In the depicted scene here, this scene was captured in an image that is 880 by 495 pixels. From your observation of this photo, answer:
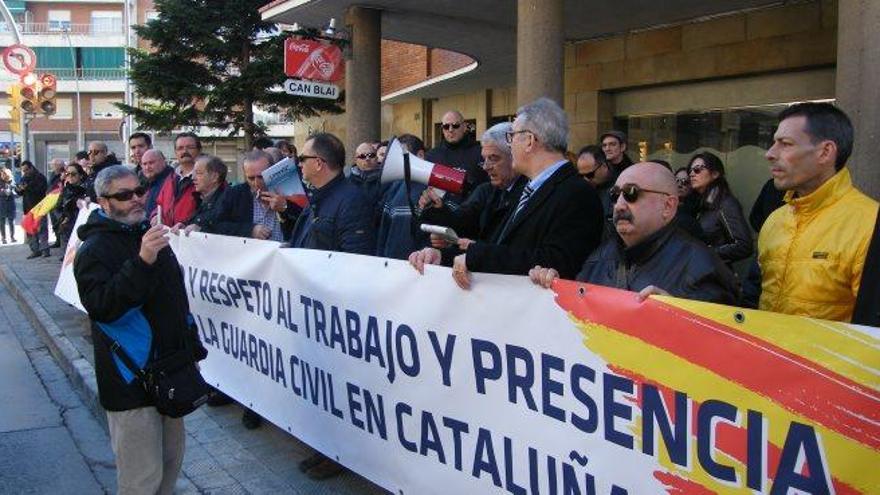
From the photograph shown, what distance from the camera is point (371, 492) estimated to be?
4.06 metres

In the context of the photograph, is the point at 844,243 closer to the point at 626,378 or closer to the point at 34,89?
the point at 626,378

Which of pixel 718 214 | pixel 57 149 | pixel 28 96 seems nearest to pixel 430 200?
pixel 718 214

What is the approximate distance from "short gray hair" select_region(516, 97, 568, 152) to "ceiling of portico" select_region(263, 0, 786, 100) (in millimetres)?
6352

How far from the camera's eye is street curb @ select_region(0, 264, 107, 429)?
593cm

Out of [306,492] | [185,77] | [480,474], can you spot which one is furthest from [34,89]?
[480,474]

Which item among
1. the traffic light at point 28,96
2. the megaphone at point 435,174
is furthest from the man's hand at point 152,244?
the traffic light at point 28,96

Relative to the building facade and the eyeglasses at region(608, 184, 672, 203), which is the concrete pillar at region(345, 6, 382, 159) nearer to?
the building facade

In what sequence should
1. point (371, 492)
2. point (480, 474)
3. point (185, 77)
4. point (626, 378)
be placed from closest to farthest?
point (626, 378) < point (480, 474) < point (371, 492) < point (185, 77)

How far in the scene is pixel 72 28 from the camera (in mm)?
61906

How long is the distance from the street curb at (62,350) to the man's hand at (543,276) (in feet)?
10.4

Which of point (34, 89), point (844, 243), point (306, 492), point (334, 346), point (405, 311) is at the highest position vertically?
point (34, 89)

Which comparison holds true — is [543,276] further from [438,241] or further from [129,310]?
[129,310]

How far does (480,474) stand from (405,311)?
772 mm

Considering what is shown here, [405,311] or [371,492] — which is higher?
[405,311]
